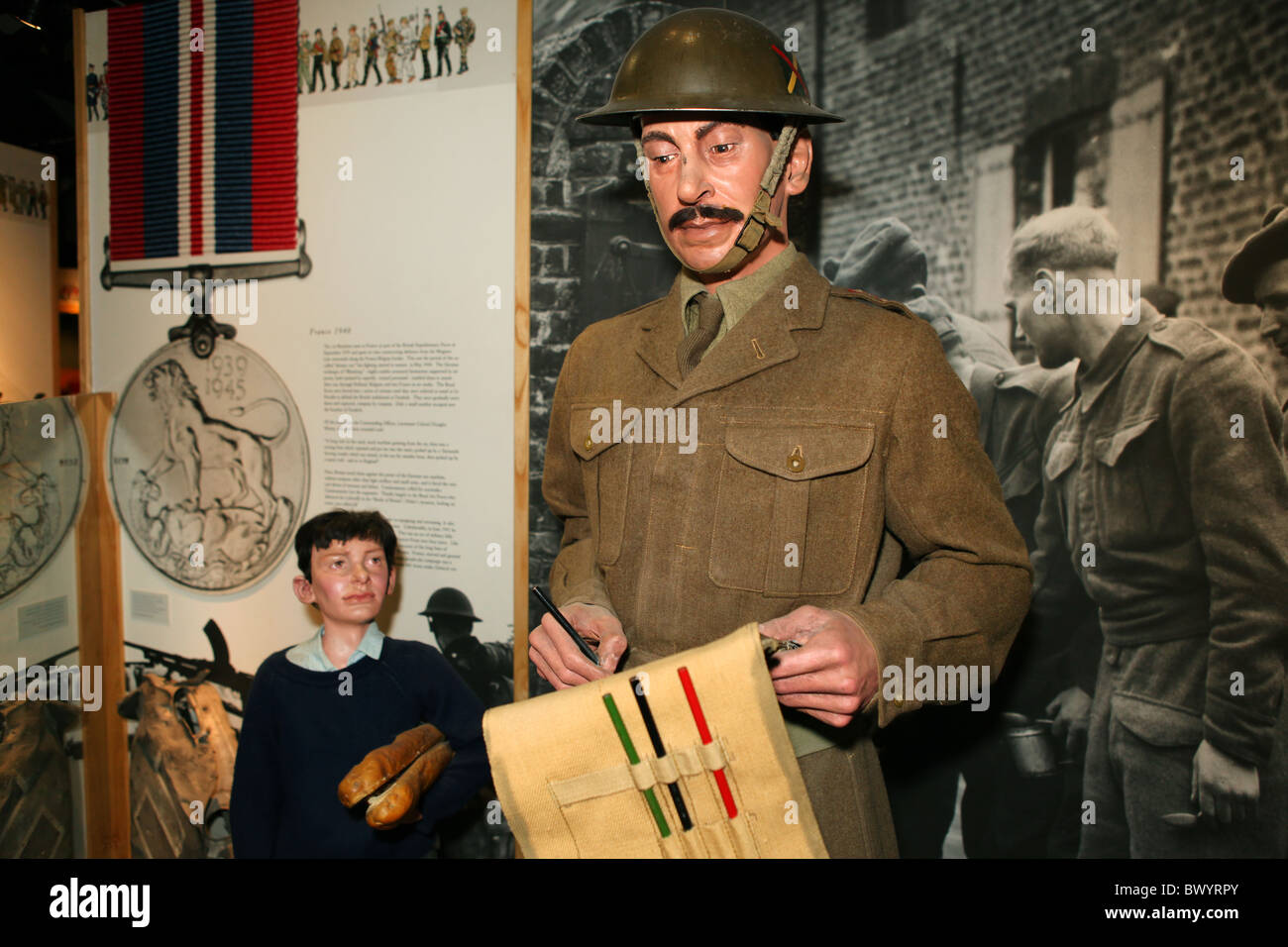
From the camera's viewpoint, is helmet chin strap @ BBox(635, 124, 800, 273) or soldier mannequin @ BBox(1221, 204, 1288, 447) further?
soldier mannequin @ BBox(1221, 204, 1288, 447)

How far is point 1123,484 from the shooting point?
96.1 inches

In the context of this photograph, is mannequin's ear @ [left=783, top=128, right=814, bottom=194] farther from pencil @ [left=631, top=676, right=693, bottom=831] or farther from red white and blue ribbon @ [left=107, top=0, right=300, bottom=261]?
red white and blue ribbon @ [left=107, top=0, right=300, bottom=261]

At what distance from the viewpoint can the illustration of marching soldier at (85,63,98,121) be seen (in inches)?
127

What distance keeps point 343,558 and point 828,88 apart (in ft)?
6.70

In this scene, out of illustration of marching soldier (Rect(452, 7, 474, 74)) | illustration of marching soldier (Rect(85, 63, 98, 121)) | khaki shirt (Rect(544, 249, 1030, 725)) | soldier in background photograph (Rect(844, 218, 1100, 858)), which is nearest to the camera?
khaki shirt (Rect(544, 249, 1030, 725))

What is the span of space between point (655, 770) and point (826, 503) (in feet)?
1.92

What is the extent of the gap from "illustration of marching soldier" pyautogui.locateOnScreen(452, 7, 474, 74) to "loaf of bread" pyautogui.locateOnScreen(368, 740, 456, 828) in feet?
7.05

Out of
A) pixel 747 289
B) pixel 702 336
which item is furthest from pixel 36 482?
pixel 747 289

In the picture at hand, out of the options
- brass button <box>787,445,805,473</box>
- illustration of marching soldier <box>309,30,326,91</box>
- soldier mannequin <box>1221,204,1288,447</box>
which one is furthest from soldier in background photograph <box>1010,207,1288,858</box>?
illustration of marching soldier <box>309,30,326,91</box>

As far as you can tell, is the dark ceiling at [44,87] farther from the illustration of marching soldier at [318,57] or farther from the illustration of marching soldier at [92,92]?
the illustration of marching soldier at [318,57]

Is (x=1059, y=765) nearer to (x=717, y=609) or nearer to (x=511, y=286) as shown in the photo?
(x=717, y=609)

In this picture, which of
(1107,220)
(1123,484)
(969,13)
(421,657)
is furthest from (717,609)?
(969,13)

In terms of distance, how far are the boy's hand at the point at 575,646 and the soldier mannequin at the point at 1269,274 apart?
199 centimetres

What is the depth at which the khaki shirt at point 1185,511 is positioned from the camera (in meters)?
2.34
